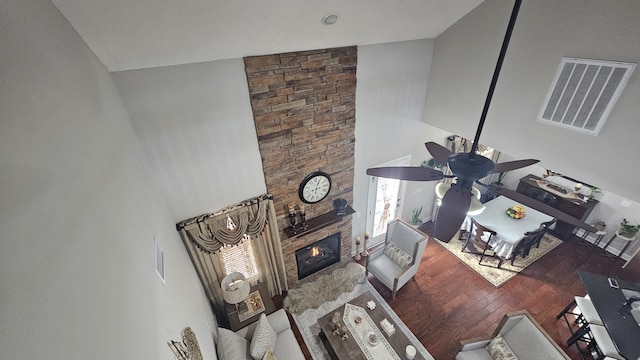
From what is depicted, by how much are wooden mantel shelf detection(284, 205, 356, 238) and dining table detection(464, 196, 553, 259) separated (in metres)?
2.85

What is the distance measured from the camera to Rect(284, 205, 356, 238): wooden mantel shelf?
13.6ft

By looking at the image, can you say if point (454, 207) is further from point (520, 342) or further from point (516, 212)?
point (516, 212)

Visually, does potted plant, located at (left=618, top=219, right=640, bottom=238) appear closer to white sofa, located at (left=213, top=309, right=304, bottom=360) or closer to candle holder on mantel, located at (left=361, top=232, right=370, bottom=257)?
candle holder on mantel, located at (left=361, top=232, right=370, bottom=257)

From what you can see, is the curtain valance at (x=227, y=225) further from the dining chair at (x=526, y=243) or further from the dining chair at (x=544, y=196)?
the dining chair at (x=544, y=196)

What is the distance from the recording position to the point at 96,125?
1564mm

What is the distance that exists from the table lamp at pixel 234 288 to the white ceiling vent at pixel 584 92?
4145 mm

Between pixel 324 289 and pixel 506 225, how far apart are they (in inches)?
142

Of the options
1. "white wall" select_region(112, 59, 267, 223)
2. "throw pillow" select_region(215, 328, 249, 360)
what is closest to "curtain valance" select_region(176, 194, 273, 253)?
"white wall" select_region(112, 59, 267, 223)

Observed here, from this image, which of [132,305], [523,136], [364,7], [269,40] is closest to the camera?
[132,305]

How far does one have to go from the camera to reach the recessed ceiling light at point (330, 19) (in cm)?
252

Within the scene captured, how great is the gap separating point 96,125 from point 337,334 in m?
3.51

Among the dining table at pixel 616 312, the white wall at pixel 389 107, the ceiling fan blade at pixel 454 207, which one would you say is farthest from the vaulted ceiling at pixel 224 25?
the dining table at pixel 616 312

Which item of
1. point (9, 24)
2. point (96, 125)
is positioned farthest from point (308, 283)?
A: point (9, 24)

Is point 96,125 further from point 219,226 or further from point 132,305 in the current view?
point 219,226
